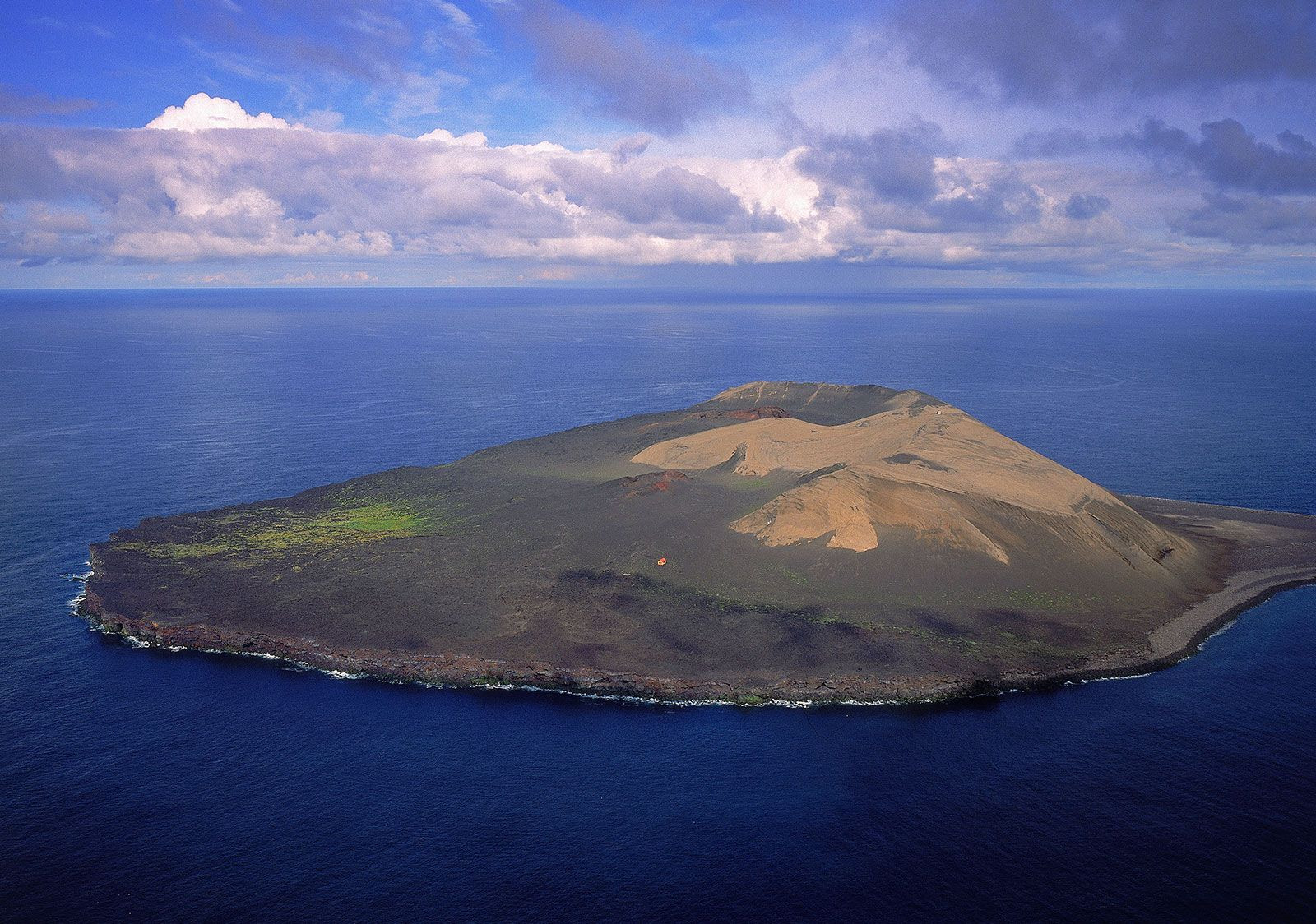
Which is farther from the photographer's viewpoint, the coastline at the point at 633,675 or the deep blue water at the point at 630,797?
the coastline at the point at 633,675

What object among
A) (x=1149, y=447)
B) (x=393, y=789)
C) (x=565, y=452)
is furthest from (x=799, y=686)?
(x=1149, y=447)

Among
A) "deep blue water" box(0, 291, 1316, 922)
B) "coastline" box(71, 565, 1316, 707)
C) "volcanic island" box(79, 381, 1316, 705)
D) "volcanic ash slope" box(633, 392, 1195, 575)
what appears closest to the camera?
"deep blue water" box(0, 291, 1316, 922)

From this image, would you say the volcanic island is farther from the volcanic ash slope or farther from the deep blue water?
the deep blue water

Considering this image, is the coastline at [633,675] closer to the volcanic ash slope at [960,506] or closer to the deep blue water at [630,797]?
the deep blue water at [630,797]

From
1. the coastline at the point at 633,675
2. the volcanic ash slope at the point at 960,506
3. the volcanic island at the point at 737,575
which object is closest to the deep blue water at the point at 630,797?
the coastline at the point at 633,675

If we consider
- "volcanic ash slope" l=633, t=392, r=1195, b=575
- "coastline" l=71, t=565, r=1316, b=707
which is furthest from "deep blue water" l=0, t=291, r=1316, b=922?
"volcanic ash slope" l=633, t=392, r=1195, b=575

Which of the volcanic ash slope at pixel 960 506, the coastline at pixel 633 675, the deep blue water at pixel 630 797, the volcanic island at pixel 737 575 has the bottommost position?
the deep blue water at pixel 630 797
